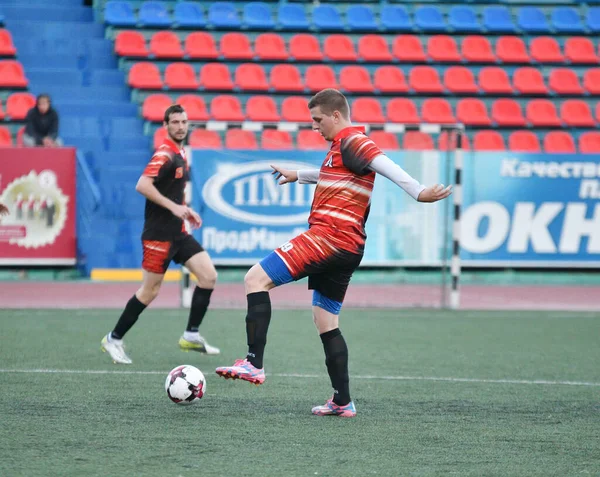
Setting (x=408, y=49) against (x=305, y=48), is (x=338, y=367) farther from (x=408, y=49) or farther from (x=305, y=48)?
(x=408, y=49)

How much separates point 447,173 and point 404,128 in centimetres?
127

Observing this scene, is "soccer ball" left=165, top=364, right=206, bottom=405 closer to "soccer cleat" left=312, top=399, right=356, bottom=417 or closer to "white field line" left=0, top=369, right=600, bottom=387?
"soccer cleat" left=312, top=399, right=356, bottom=417

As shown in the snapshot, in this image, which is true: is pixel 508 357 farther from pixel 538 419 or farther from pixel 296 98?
pixel 296 98

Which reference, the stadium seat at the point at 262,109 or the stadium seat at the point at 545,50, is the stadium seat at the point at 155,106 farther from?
the stadium seat at the point at 545,50

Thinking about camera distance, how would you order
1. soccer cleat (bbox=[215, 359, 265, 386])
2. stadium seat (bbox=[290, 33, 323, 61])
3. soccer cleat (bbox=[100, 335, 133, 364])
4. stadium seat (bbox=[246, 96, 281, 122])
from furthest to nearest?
1. stadium seat (bbox=[290, 33, 323, 61])
2. stadium seat (bbox=[246, 96, 281, 122])
3. soccer cleat (bbox=[100, 335, 133, 364])
4. soccer cleat (bbox=[215, 359, 265, 386])

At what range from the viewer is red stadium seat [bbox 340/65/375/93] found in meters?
20.7

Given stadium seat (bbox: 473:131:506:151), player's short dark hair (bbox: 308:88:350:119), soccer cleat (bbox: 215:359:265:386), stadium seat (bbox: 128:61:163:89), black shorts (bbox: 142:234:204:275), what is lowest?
soccer cleat (bbox: 215:359:265:386)

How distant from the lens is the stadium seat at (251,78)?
800 inches

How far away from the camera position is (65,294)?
14898mm

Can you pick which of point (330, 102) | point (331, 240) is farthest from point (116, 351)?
point (330, 102)

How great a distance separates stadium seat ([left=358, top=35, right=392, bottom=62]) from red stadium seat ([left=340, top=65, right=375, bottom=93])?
1.66 ft

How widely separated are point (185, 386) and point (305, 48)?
51.1 ft

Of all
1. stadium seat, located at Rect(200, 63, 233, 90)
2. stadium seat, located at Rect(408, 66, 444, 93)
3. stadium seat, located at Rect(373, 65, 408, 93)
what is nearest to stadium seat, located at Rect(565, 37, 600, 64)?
stadium seat, located at Rect(408, 66, 444, 93)

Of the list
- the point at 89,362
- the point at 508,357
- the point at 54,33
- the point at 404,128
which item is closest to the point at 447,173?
the point at 404,128
